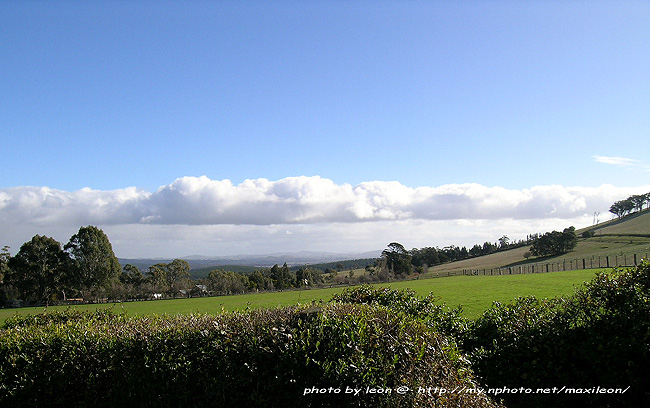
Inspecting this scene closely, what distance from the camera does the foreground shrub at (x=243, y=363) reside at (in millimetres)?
5195

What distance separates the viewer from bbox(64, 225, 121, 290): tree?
2335 inches

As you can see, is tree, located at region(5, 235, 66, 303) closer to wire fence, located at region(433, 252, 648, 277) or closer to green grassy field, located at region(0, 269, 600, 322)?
green grassy field, located at region(0, 269, 600, 322)

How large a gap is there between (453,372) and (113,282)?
214ft

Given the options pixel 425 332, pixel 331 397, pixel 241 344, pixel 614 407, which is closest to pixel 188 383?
pixel 241 344

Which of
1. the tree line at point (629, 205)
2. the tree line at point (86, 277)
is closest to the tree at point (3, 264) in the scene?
the tree line at point (86, 277)

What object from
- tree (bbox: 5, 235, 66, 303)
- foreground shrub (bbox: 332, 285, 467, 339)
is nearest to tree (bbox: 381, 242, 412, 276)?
tree (bbox: 5, 235, 66, 303)

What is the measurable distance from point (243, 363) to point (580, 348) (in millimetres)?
5624

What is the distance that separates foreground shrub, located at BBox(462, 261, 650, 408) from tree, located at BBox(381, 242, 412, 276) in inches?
2937

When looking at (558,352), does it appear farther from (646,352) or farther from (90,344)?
(90,344)

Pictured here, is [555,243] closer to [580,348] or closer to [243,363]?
[580,348]

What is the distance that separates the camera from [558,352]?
281 inches

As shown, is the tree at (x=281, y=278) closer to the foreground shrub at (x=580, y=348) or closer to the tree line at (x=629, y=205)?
the foreground shrub at (x=580, y=348)

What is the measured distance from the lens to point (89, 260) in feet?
197

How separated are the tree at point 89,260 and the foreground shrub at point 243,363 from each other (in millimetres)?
59919
